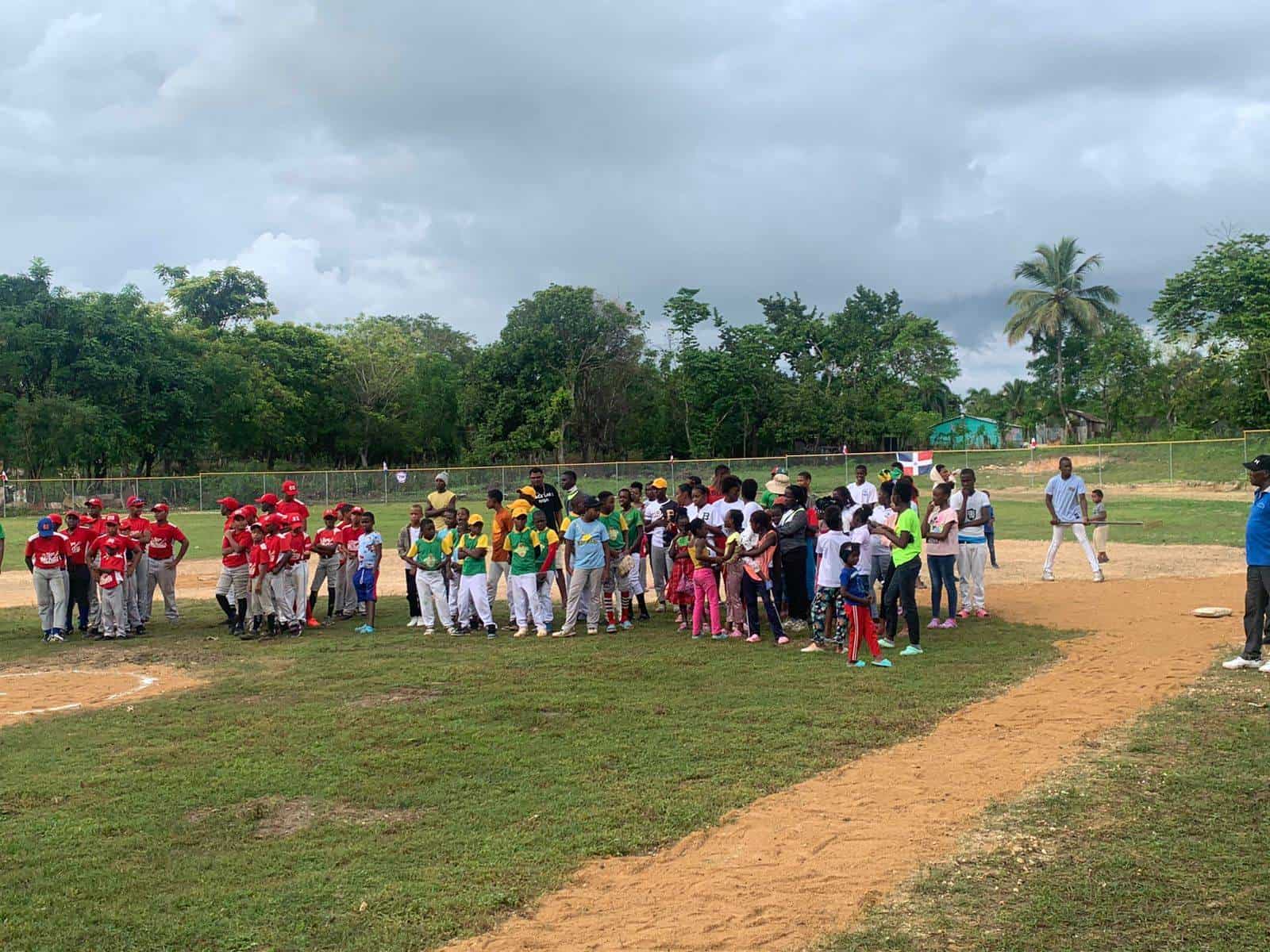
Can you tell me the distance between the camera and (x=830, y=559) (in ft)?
34.7

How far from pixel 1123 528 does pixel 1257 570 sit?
54.9 feet

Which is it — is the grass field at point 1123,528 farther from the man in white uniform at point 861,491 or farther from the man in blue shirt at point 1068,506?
the man in white uniform at point 861,491

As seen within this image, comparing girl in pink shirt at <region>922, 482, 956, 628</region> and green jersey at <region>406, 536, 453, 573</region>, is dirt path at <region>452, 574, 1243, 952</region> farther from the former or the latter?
green jersey at <region>406, 536, 453, 573</region>

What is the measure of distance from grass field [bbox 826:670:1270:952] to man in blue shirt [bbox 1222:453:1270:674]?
2.70 m

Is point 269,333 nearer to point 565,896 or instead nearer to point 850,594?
point 850,594

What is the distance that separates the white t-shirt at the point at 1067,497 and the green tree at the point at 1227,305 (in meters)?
33.9

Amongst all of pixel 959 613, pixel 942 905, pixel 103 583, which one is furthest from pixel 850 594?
pixel 103 583

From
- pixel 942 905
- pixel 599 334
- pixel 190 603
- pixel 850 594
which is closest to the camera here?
pixel 942 905

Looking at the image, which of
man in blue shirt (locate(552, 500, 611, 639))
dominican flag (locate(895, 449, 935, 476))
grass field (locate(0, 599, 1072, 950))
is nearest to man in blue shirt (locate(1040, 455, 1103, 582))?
grass field (locate(0, 599, 1072, 950))

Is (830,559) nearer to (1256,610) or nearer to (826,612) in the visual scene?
(826,612)

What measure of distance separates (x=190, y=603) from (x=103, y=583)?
12.7 ft

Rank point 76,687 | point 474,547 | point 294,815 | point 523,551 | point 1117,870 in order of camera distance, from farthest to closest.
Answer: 1. point 474,547
2. point 523,551
3. point 76,687
4. point 294,815
5. point 1117,870

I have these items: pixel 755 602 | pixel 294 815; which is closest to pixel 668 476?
pixel 755 602

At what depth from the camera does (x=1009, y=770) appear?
22.3 feet
